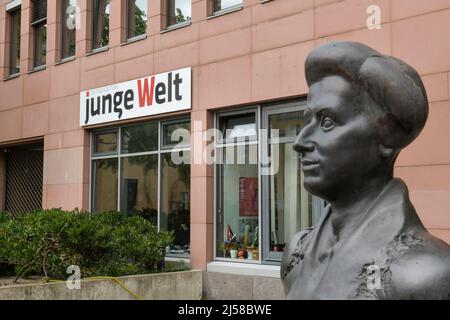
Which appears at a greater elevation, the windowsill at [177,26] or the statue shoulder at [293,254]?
the windowsill at [177,26]

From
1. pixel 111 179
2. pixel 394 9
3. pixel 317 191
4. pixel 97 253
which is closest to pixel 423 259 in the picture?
pixel 317 191

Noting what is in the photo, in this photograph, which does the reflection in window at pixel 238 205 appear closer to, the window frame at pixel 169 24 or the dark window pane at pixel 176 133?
the dark window pane at pixel 176 133

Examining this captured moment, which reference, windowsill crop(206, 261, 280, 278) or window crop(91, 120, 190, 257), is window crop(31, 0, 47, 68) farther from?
windowsill crop(206, 261, 280, 278)

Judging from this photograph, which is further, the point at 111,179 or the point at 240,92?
the point at 111,179

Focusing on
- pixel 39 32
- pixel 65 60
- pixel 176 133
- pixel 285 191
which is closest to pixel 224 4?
pixel 176 133

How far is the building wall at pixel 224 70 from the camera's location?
7.66 m

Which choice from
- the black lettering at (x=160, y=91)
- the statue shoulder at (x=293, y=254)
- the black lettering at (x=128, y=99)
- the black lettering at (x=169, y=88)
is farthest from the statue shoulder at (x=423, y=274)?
the black lettering at (x=128, y=99)

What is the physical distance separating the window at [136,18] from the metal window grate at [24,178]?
5.09m

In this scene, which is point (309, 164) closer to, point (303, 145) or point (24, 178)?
point (303, 145)

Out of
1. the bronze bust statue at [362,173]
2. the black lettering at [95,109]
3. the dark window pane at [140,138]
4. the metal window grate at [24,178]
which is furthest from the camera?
the metal window grate at [24,178]

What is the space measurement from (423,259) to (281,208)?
7.65 metres

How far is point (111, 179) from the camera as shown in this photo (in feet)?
42.4

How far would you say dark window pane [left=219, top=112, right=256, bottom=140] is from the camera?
10141mm

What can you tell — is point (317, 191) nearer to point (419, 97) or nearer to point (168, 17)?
point (419, 97)
